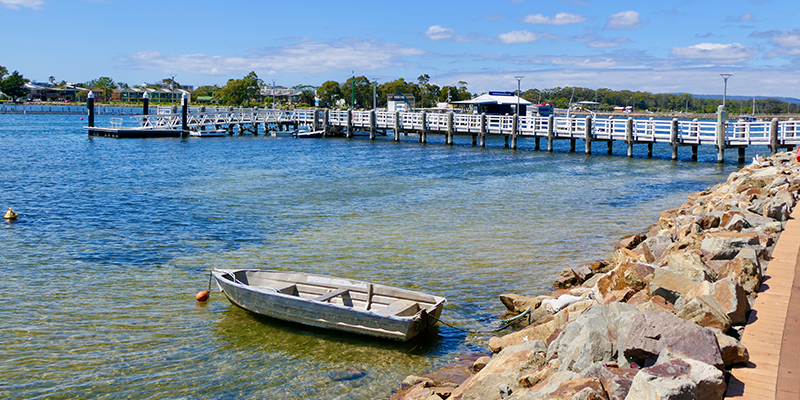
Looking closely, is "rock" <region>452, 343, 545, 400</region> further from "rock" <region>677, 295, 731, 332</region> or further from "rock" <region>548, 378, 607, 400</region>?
"rock" <region>677, 295, 731, 332</region>

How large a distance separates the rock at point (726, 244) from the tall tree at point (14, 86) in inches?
8430

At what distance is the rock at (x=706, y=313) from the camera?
6.48 m

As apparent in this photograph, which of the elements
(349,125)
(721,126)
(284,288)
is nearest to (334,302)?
(284,288)

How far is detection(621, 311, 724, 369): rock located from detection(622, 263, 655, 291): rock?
2468 millimetres

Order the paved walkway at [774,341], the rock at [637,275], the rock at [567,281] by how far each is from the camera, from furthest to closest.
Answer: the rock at [567,281], the rock at [637,275], the paved walkway at [774,341]

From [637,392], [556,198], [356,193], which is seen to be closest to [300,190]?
[356,193]

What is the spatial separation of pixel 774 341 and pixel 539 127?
43.0 metres

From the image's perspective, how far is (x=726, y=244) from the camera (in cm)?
957

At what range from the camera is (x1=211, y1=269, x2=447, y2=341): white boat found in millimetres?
9594

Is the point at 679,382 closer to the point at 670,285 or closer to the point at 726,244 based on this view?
the point at 670,285

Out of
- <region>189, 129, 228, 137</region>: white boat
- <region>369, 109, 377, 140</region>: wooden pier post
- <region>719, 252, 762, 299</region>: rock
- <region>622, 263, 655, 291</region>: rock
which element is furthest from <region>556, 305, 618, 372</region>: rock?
<region>189, 129, 228, 137</region>: white boat

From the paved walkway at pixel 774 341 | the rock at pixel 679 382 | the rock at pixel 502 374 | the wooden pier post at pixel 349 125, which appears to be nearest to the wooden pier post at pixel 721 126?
the paved walkway at pixel 774 341

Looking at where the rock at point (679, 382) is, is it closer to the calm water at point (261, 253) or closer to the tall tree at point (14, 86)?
the calm water at point (261, 253)

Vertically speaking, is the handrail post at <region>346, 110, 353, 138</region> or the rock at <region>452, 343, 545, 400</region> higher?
the handrail post at <region>346, 110, 353, 138</region>
